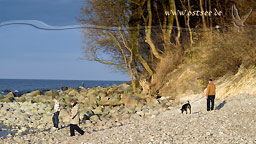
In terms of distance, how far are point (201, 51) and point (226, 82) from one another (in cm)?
305

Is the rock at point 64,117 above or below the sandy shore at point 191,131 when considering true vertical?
below

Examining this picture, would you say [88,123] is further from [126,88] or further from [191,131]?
[126,88]

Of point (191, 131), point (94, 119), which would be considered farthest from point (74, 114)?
point (94, 119)

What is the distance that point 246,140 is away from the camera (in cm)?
607

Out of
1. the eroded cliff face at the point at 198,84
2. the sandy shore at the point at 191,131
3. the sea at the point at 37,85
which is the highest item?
the eroded cliff face at the point at 198,84

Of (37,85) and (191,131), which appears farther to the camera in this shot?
(37,85)

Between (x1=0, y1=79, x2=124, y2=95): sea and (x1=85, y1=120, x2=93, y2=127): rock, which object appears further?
(x1=0, y1=79, x2=124, y2=95): sea

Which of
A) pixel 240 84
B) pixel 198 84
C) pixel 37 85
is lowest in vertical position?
pixel 37 85

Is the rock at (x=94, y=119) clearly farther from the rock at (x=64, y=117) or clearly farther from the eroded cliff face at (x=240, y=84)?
the eroded cliff face at (x=240, y=84)

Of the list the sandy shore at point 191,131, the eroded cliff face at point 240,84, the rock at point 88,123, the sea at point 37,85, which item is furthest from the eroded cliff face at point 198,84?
the sea at point 37,85

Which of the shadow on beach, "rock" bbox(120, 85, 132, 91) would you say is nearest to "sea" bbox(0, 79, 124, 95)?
"rock" bbox(120, 85, 132, 91)

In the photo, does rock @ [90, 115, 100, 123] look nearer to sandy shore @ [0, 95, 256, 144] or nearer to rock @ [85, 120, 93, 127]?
rock @ [85, 120, 93, 127]

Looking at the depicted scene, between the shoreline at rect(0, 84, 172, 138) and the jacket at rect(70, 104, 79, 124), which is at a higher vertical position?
the jacket at rect(70, 104, 79, 124)

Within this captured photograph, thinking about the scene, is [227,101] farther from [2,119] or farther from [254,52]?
[2,119]
